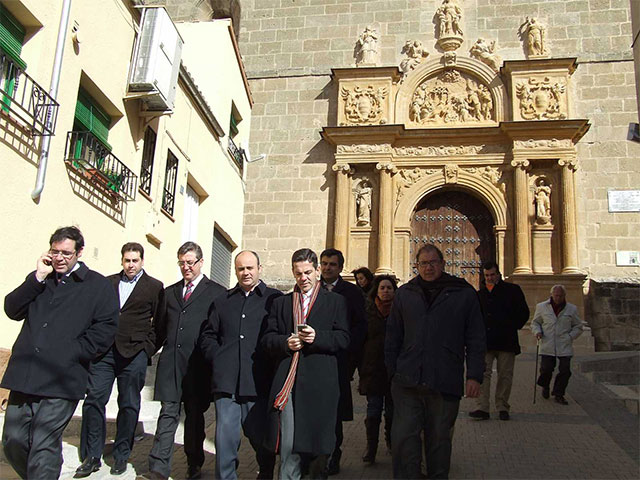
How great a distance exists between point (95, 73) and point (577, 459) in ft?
22.7

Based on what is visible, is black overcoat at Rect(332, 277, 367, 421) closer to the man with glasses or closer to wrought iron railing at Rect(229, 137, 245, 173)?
the man with glasses

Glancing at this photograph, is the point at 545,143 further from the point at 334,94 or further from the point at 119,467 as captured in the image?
the point at 119,467

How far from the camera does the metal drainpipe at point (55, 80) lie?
21.7 ft

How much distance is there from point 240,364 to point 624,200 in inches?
471

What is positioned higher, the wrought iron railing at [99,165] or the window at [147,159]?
the window at [147,159]

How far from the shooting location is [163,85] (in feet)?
29.3

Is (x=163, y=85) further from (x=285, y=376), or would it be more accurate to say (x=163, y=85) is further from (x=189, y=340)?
(x=285, y=376)

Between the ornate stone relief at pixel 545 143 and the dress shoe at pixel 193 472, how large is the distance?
11.5 meters

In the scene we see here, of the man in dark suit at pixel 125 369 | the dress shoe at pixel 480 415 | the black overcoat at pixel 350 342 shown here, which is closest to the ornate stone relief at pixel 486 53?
the dress shoe at pixel 480 415

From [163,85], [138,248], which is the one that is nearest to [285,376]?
[138,248]

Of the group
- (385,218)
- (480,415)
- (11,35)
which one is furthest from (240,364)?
(385,218)

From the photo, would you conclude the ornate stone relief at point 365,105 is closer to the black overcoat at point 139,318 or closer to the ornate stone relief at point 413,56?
the ornate stone relief at point 413,56

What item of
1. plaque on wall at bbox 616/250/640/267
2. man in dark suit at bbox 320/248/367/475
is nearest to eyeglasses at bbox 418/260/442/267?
man in dark suit at bbox 320/248/367/475

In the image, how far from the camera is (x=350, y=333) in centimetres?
431
